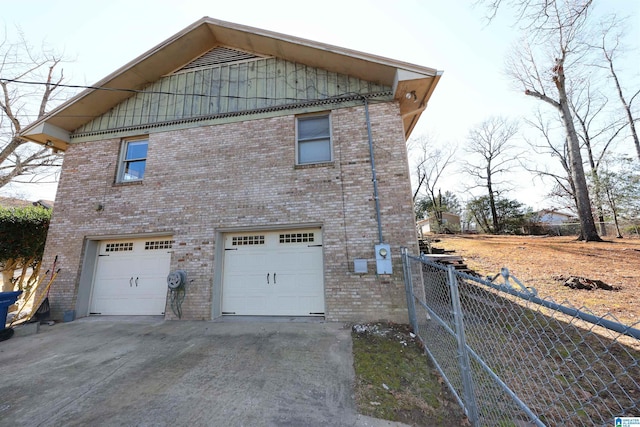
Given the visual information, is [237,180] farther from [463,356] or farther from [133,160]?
[463,356]

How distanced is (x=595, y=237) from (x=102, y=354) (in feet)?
56.7

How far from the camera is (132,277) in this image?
6863 mm

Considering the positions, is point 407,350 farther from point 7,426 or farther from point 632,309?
point 7,426

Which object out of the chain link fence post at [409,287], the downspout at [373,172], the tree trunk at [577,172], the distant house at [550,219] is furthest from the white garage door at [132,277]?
the distant house at [550,219]

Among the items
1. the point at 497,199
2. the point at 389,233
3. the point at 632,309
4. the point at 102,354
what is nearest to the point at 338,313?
the point at 389,233

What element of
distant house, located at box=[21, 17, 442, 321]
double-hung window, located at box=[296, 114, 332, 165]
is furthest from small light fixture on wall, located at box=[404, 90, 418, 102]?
double-hung window, located at box=[296, 114, 332, 165]

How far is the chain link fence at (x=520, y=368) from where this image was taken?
2.14 meters

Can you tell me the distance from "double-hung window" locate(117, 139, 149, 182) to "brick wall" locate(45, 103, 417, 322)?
219mm

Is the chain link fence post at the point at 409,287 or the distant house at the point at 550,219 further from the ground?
the distant house at the point at 550,219

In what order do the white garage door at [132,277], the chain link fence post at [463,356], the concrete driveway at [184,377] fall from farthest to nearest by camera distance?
the white garage door at [132,277], the concrete driveway at [184,377], the chain link fence post at [463,356]

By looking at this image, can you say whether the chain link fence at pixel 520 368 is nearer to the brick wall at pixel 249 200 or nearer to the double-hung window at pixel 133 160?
the brick wall at pixel 249 200

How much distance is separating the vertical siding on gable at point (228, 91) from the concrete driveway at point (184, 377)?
572 centimetres

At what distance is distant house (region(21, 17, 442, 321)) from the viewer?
19.4 ft

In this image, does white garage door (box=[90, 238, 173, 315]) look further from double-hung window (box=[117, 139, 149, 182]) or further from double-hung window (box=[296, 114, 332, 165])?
double-hung window (box=[296, 114, 332, 165])
